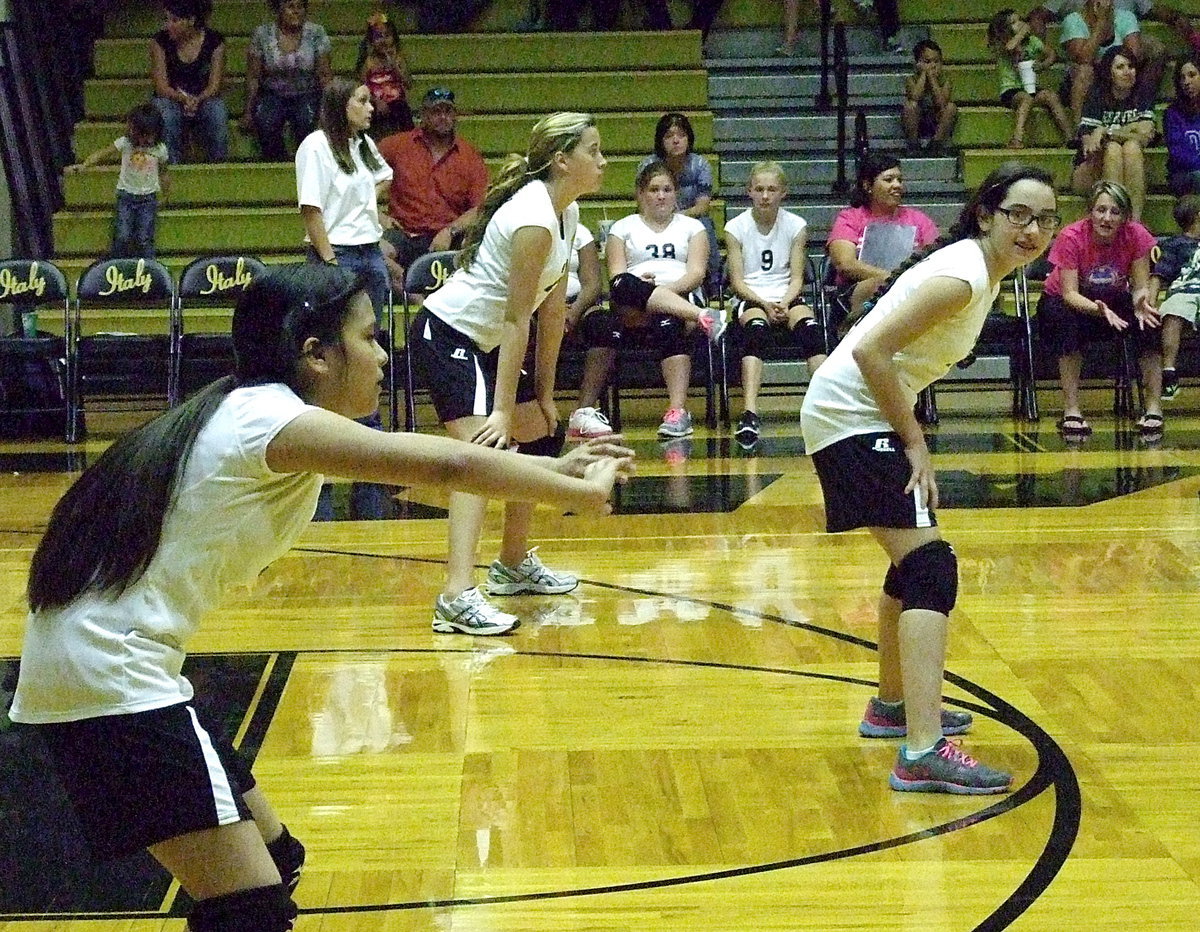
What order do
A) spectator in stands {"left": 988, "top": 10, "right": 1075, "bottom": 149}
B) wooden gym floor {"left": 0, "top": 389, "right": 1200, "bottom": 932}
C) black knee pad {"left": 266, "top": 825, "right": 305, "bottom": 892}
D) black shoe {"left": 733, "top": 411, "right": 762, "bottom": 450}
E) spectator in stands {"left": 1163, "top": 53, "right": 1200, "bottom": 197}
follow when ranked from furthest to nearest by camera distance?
spectator in stands {"left": 988, "top": 10, "right": 1075, "bottom": 149} → spectator in stands {"left": 1163, "top": 53, "right": 1200, "bottom": 197} → black shoe {"left": 733, "top": 411, "right": 762, "bottom": 450} → wooden gym floor {"left": 0, "top": 389, "right": 1200, "bottom": 932} → black knee pad {"left": 266, "top": 825, "right": 305, "bottom": 892}

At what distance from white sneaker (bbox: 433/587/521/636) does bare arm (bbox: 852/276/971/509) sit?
173 centimetres

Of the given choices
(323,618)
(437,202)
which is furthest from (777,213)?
(323,618)

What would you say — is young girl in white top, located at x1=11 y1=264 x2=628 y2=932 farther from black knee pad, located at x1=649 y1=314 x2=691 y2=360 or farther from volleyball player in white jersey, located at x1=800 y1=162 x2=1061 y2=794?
black knee pad, located at x1=649 y1=314 x2=691 y2=360

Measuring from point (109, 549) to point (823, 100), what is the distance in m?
10.3

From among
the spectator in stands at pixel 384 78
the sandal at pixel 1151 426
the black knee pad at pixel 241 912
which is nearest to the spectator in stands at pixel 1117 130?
the sandal at pixel 1151 426

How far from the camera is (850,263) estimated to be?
365 inches

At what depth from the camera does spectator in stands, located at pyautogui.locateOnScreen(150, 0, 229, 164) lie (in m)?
11.2

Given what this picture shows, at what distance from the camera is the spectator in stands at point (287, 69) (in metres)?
11.0

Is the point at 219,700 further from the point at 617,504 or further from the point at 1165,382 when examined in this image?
the point at 1165,382

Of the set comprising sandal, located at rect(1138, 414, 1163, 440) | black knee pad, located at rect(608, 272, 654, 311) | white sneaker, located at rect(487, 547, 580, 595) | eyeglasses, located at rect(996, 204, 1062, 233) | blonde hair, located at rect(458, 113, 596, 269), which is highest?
blonde hair, located at rect(458, 113, 596, 269)

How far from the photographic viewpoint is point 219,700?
14.5 feet

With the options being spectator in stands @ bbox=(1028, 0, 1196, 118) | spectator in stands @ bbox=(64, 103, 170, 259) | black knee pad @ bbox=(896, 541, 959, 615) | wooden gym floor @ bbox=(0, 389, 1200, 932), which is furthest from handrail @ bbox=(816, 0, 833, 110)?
black knee pad @ bbox=(896, 541, 959, 615)

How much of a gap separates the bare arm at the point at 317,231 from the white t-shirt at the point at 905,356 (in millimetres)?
4814

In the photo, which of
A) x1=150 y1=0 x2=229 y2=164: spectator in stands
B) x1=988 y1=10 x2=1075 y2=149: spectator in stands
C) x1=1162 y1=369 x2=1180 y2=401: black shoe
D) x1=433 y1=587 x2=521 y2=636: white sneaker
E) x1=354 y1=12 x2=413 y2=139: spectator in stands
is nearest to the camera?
x1=433 y1=587 x2=521 y2=636: white sneaker
